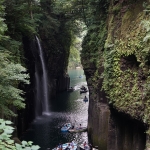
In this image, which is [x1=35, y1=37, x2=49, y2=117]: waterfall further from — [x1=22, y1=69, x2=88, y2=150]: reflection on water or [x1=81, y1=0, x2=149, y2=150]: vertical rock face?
[x1=81, y1=0, x2=149, y2=150]: vertical rock face

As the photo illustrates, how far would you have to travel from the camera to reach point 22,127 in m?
21.6

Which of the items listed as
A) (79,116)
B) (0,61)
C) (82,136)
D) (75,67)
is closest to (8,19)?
(0,61)

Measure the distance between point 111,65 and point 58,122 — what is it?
1400cm

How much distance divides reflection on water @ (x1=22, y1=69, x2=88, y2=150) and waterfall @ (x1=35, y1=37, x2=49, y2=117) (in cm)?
110

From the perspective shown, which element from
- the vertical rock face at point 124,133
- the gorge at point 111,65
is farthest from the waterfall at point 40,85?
the vertical rock face at point 124,133

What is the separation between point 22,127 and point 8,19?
959cm

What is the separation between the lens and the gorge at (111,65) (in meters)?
10.6

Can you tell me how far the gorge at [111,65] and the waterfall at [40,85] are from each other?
0.53 m

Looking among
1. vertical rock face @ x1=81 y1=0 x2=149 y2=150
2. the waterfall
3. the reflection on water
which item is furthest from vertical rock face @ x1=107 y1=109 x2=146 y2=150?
the waterfall

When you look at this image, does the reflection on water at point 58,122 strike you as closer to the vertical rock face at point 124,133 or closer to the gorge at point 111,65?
the gorge at point 111,65

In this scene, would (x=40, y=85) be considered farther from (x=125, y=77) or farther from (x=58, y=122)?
(x=125, y=77)

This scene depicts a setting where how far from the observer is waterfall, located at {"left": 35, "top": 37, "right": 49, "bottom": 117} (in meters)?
29.1

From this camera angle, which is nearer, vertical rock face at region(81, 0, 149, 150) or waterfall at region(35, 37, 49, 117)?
vertical rock face at region(81, 0, 149, 150)

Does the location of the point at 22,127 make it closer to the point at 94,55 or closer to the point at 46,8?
the point at 94,55
